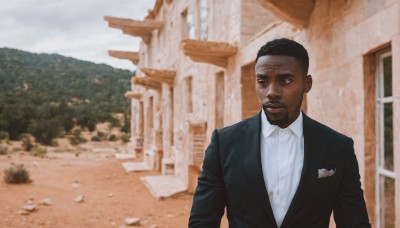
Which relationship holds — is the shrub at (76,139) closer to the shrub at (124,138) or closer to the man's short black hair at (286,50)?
the shrub at (124,138)

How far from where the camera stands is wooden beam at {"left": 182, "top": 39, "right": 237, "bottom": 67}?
771 cm

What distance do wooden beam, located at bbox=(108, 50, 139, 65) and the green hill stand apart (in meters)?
9.07

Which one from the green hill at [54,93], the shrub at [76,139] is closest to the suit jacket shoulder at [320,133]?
the green hill at [54,93]

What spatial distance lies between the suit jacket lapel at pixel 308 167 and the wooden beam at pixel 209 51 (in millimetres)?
6194

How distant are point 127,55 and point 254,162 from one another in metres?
22.7

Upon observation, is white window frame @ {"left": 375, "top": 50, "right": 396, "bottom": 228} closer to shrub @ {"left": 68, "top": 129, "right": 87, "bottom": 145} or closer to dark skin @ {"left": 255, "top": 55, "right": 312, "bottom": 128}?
dark skin @ {"left": 255, "top": 55, "right": 312, "bottom": 128}

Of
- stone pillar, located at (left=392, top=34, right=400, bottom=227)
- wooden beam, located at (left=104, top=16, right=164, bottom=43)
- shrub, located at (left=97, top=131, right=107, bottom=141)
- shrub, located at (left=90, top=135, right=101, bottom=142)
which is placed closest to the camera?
stone pillar, located at (left=392, top=34, right=400, bottom=227)

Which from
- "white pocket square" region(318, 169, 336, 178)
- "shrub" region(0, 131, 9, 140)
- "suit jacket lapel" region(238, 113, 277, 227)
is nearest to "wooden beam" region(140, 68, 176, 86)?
"suit jacket lapel" region(238, 113, 277, 227)

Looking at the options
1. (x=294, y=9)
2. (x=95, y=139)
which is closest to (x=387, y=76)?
(x=294, y=9)

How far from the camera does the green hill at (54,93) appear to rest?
29.4 metres

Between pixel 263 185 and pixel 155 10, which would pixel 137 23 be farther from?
pixel 263 185

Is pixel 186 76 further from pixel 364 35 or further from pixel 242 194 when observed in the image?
pixel 242 194

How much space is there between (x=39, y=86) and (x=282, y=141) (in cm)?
4937

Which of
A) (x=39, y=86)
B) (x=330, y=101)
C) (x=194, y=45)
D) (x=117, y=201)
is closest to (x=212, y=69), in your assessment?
(x=194, y=45)
